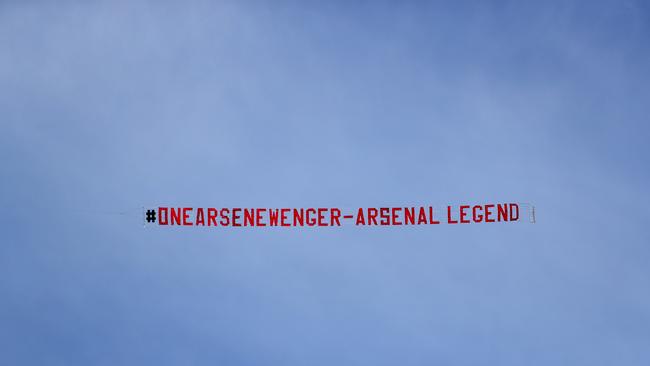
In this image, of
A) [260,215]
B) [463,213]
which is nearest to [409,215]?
[463,213]

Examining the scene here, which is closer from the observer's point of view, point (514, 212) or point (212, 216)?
point (514, 212)

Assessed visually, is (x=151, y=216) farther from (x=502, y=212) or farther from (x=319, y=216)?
(x=502, y=212)

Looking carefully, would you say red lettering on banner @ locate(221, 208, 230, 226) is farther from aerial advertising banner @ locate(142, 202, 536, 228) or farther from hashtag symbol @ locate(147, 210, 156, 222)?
hashtag symbol @ locate(147, 210, 156, 222)

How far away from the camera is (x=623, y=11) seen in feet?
15.9

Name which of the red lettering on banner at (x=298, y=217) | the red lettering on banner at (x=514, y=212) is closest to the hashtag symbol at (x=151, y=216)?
the red lettering on banner at (x=298, y=217)

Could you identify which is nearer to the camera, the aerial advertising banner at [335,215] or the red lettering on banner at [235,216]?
the aerial advertising banner at [335,215]

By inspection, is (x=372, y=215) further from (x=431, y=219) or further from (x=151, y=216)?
(x=151, y=216)

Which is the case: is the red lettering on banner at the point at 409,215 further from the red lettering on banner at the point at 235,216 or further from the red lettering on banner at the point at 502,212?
the red lettering on banner at the point at 235,216

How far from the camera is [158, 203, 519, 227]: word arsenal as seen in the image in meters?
4.91

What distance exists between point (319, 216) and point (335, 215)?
13 centimetres

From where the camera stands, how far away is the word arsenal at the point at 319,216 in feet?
16.1

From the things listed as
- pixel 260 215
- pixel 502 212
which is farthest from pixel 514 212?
pixel 260 215

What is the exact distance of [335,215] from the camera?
4980 mm

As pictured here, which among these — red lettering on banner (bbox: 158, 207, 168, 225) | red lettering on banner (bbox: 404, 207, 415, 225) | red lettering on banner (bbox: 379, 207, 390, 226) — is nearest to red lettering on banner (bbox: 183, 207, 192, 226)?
red lettering on banner (bbox: 158, 207, 168, 225)
